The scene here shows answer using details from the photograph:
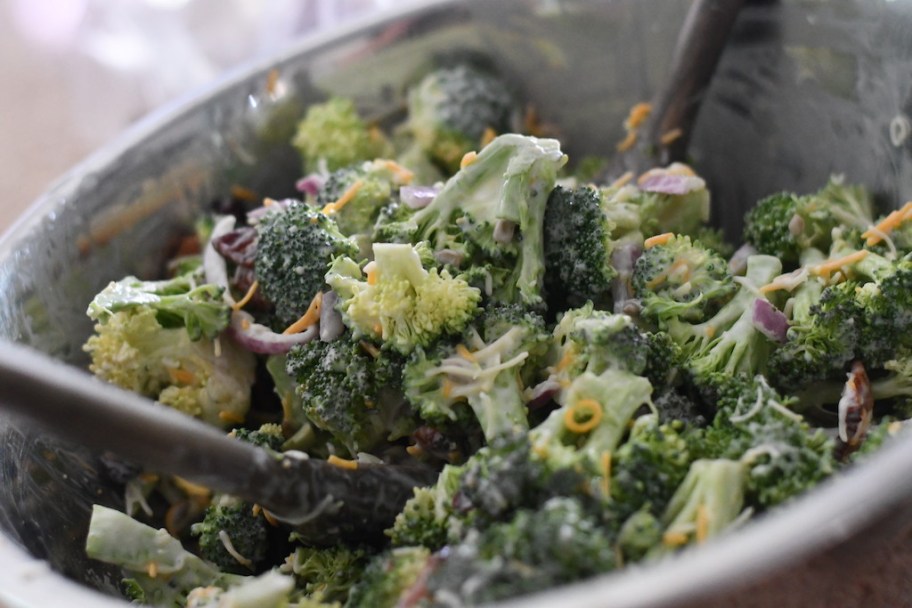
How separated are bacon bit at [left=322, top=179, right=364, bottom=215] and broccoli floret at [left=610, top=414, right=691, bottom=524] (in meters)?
0.53

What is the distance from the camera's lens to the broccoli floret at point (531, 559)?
675mm

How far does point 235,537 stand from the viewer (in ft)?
3.32

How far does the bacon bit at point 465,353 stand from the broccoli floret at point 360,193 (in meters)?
0.27

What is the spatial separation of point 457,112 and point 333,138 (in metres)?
0.22

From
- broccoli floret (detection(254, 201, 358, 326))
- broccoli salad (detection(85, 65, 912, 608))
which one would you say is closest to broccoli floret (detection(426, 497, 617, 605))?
broccoli salad (detection(85, 65, 912, 608))

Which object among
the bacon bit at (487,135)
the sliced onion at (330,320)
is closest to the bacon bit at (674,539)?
the sliced onion at (330,320)

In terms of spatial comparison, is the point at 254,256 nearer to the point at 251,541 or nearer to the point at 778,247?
the point at 251,541

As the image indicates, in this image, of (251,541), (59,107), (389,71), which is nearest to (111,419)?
(251,541)

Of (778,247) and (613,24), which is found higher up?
(613,24)

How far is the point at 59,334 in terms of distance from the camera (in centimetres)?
123

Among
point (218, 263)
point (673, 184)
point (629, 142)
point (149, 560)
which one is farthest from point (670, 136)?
point (149, 560)

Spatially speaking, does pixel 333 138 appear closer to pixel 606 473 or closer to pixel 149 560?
pixel 149 560

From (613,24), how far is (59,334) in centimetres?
105

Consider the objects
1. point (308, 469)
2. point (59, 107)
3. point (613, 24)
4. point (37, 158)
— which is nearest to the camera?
point (308, 469)
